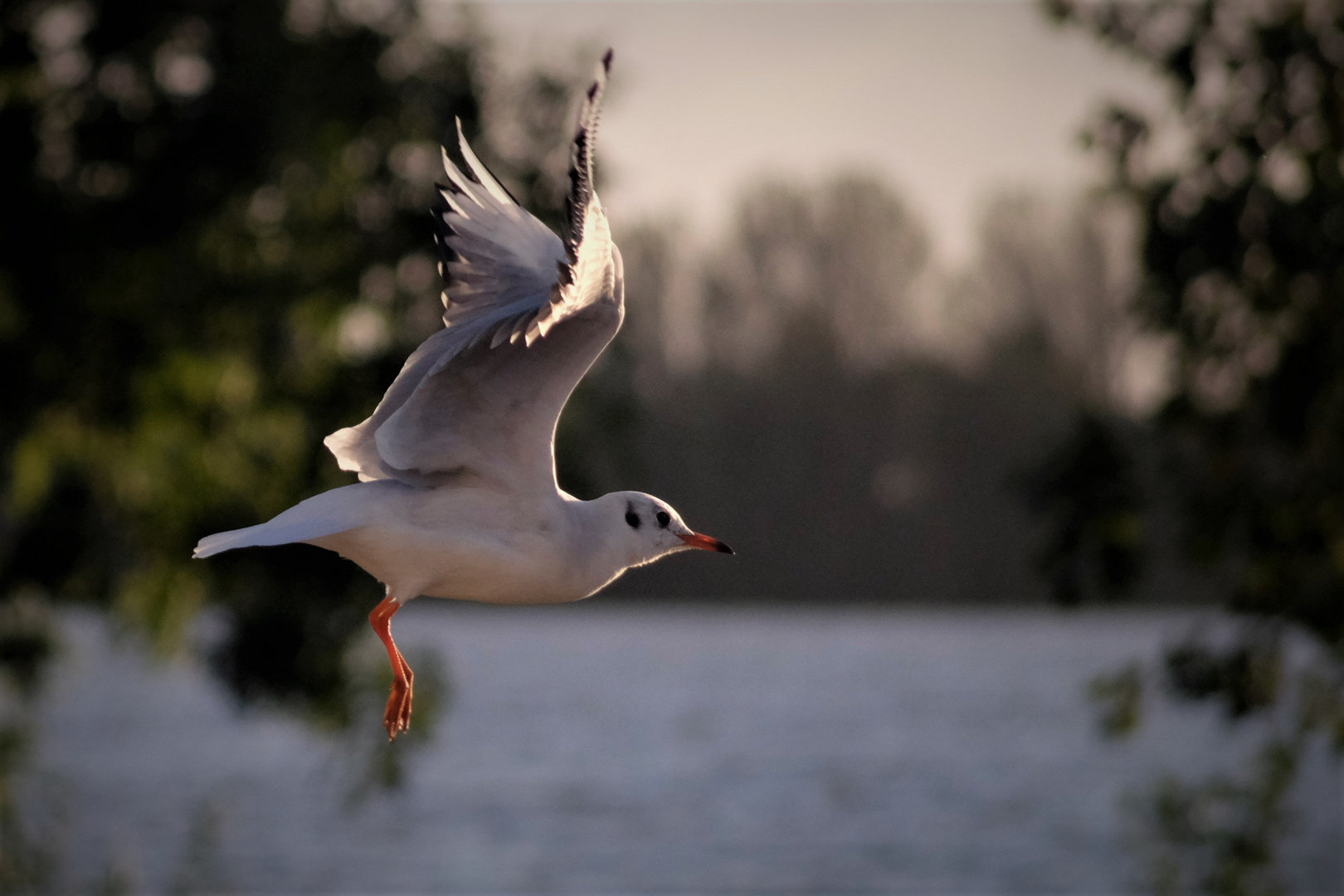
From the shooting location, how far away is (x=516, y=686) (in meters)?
40.4

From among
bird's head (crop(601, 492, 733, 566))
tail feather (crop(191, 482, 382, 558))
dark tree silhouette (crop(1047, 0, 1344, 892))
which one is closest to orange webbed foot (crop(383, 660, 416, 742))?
tail feather (crop(191, 482, 382, 558))

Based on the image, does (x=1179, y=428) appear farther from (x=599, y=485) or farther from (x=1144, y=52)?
(x=599, y=485)

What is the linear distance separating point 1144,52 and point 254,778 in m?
20.6

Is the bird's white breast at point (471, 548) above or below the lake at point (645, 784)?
above

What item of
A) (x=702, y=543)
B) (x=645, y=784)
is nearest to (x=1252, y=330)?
(x=702, y=543)

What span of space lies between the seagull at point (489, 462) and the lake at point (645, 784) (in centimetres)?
589

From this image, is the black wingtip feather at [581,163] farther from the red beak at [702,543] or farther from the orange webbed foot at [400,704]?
the orange webbed foot at [400,704]

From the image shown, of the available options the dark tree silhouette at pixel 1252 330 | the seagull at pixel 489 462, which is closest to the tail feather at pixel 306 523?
the seagull at pixel 489 462

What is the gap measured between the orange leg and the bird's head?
0.48 m

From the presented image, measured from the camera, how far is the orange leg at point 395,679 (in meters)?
3.27

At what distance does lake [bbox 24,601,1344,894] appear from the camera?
19.0 m

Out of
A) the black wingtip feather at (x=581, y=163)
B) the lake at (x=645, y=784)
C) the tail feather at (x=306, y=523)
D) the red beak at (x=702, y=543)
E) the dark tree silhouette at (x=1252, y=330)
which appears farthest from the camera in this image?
the lake at (x=645, y=784)

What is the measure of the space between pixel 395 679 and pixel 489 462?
48 cm

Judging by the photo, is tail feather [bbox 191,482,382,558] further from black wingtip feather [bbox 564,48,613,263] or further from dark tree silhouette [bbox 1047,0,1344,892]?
dark tree silhouette [bbox 1047,0,1344,892]
